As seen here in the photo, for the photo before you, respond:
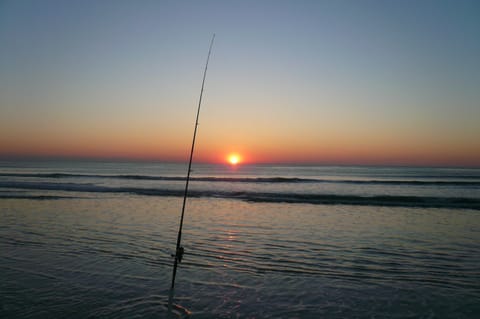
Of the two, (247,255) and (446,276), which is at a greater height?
(446,276)

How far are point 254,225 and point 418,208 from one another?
9524 millimetres

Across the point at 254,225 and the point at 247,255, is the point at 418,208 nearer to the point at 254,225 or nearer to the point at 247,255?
the point at 254,225

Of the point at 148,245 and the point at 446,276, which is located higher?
the point at 446,276

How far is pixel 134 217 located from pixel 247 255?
640 cm

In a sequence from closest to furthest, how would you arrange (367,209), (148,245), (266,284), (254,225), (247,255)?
(266,284), (247,255), (148,245), (254,225), (367,209)

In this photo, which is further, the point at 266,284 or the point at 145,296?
the point at 266,284

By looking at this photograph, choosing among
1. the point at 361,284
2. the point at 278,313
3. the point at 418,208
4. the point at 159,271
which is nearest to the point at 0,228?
the point at 159,271

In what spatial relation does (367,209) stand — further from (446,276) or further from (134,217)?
(134,217)

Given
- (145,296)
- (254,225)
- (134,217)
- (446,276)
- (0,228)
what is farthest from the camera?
(134,217)

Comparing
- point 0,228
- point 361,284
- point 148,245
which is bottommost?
point 0,228

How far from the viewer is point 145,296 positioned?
4.86 m

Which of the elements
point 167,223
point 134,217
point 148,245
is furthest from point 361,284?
point 134,217

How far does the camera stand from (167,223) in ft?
35.9

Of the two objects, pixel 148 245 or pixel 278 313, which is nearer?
pixel 278 313
